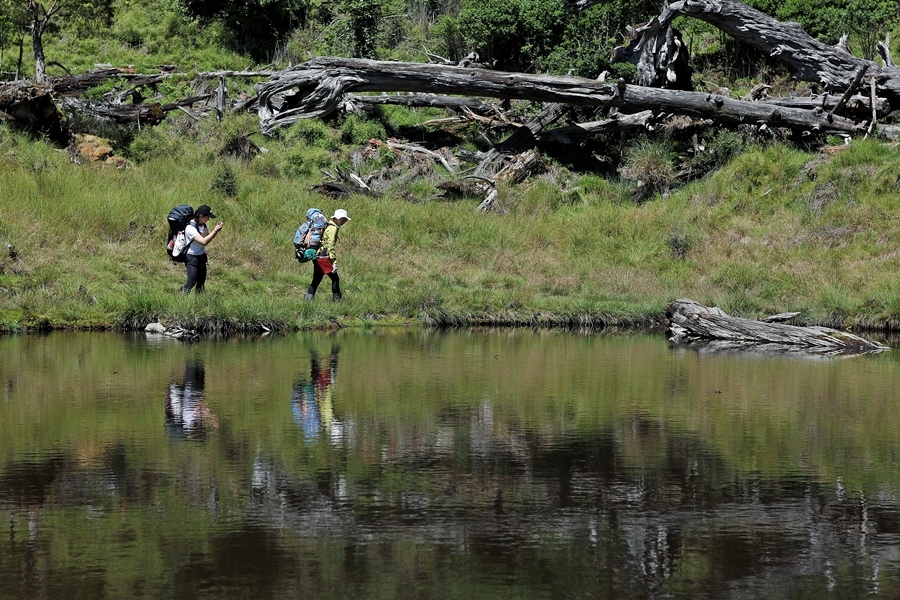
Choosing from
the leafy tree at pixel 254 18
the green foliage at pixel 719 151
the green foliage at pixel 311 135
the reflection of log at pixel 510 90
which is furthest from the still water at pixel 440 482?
the leafy tree at pixel 254 18

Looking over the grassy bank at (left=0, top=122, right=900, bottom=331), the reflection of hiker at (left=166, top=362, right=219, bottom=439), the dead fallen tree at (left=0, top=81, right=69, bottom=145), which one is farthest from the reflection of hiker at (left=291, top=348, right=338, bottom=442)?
the dead fallen tree at (left=0, top=81, right=69, bottom=145)

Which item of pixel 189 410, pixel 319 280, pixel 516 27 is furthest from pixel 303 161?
pixel 189 410

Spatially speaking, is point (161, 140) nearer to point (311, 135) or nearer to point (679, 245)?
point (311, 135)

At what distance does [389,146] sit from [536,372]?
18.6 meters

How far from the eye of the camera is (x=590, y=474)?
855 centimetres

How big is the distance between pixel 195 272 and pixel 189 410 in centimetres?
927

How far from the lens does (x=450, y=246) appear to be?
25562 millimetres

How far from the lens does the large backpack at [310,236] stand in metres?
20.8

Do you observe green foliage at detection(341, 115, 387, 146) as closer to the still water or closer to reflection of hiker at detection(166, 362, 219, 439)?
the still water

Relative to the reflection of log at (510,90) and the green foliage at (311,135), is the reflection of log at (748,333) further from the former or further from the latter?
the green foliage at (311,135)

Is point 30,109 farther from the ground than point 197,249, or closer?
farther from the ground

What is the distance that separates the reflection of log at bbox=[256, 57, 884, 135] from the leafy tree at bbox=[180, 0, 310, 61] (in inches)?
330

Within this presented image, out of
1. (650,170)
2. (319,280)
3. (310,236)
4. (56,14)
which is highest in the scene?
(56,14)

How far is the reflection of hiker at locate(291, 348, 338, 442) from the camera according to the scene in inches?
407
